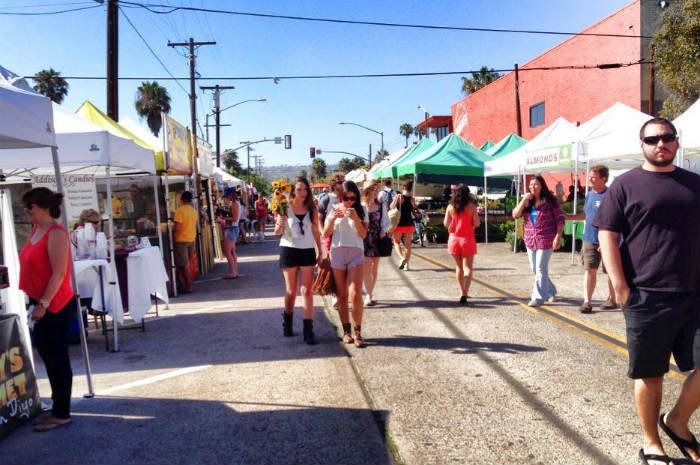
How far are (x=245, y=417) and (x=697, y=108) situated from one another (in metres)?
7.90

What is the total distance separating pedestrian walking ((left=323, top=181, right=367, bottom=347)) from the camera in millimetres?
6086

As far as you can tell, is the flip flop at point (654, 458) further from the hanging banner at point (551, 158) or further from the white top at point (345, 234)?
the hanging banner at point (551, 158)

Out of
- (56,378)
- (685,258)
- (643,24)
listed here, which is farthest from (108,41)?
(643,24)

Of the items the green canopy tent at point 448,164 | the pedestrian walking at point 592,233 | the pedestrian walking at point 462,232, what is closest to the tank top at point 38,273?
the pedestrian walking at point 462,232

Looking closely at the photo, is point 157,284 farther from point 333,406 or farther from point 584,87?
point 584,87

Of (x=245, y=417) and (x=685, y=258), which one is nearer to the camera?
(x=685, y=258)

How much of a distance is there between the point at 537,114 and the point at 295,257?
A: 91.9 ft

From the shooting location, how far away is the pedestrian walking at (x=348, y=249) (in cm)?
609

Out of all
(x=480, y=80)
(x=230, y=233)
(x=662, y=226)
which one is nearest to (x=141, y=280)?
(x=230, y=233)

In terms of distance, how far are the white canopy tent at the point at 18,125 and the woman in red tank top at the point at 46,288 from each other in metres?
0.37

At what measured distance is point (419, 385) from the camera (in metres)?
4.88

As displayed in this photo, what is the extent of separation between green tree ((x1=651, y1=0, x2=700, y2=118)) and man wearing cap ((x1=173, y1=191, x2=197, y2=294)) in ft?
43.1

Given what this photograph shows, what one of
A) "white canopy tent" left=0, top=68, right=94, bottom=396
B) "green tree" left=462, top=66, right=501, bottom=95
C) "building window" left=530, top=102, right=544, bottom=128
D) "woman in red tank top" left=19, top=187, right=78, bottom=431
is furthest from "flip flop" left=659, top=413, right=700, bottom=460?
"green tree" left=462, top=66, right=501, bottom=95

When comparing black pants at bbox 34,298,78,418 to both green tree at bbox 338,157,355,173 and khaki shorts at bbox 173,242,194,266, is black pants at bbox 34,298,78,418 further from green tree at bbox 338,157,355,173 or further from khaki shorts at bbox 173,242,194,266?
green tree at bbox 338,157,355,173
